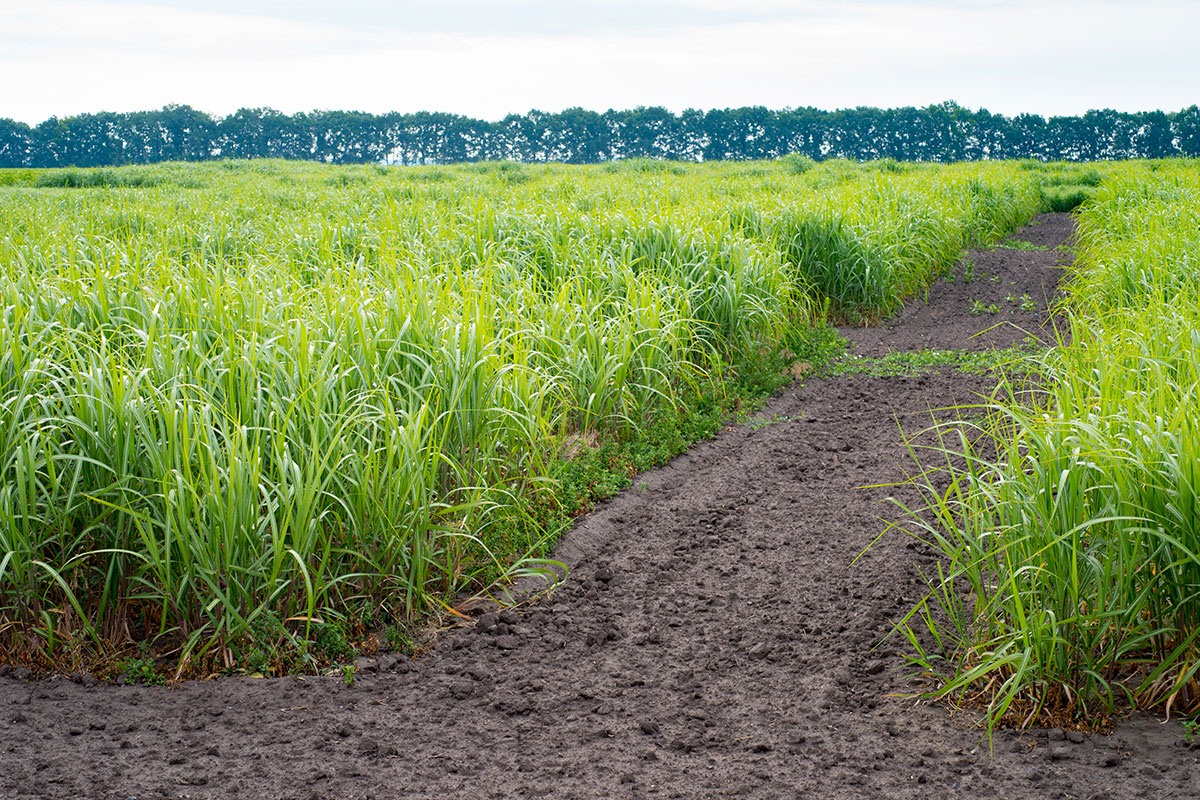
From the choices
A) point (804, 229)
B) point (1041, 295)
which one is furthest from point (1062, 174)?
point (804, 229)

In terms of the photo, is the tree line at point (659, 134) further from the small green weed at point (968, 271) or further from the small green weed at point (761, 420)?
the small green weed at point (761, 420)

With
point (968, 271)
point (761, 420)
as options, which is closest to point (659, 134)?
point (968, 271)

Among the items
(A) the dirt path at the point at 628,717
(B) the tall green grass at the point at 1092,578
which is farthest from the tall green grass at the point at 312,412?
(B) the tall green grass at the point at 1092,578

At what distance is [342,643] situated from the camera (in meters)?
3.10

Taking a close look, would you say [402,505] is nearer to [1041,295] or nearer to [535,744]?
[535,744]

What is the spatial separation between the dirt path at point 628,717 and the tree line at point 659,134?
57.9 meters

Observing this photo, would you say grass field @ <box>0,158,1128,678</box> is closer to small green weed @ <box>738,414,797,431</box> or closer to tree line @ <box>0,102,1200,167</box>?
small green weed @ <box>738,414,797,431</box>

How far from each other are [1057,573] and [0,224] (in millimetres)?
10977

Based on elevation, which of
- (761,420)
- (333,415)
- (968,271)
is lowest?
(761,420)

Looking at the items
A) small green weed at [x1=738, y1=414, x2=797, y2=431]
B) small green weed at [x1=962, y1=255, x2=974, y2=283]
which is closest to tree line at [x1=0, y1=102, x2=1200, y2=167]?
small green weed at [x1=962, y1=255, x2=974, y2=283]

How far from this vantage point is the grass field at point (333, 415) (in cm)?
304

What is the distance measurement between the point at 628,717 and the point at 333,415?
68.7 inches

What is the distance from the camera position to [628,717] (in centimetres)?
279

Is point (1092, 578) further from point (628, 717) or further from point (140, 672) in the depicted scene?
point (140, 672)
